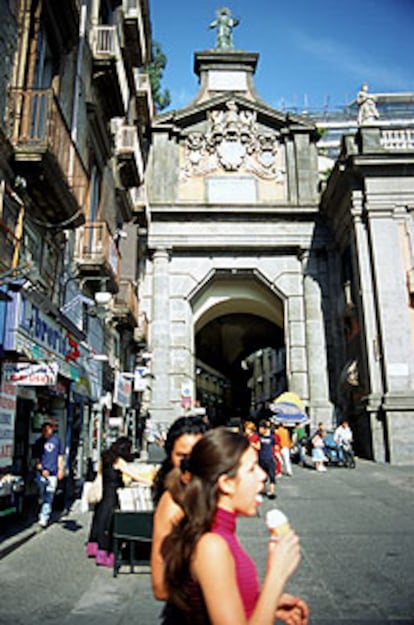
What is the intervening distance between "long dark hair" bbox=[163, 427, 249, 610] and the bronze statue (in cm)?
2792

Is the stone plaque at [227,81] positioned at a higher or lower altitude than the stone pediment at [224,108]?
higher

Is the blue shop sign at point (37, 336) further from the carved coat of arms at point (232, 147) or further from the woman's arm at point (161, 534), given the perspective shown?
the carved coat of arms at point (232, 147)

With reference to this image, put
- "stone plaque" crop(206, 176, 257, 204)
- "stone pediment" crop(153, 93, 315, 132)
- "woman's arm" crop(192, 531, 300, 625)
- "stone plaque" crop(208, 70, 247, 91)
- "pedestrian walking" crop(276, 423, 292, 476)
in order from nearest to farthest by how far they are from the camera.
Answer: "woman's arm" crop(192, 531, 300, 625) < "pedestrian walking" crop(276, 423, 292, 476) < "stone plaque" crop(206, 176, 257, 204) < "stone pediment" crop(153, 93, 315, 132) < "stone plaque" crop(208, 70, 247, 91)

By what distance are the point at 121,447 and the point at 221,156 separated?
64.8 ft

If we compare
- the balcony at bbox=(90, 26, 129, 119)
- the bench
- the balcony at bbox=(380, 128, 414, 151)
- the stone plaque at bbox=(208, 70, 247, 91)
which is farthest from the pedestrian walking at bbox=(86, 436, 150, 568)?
the stone plaque at bbox=(208, 70, 247, 91)

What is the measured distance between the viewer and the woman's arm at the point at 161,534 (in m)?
1.82

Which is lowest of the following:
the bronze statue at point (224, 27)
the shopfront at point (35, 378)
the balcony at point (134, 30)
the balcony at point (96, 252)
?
the shopfront at point (35, 378)

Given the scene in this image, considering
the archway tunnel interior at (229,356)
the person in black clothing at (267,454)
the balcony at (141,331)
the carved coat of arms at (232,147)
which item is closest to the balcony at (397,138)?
the carved coat of arms at (232,147)

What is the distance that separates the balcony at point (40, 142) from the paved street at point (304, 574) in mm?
5498

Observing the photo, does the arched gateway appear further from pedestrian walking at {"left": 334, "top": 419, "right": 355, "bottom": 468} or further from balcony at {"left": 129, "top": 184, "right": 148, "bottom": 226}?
pedestrian walking at {"left": 334, "top": 419, "right": 355, "bottom": 468}

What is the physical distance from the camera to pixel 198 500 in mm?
1703

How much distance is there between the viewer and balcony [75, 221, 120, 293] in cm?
1167

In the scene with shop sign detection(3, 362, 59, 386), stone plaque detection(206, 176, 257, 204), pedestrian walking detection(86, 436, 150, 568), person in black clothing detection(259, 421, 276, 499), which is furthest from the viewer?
stone plaque detection(206, 176, 257, 204)

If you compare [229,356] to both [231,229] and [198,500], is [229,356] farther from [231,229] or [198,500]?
[198,500]
